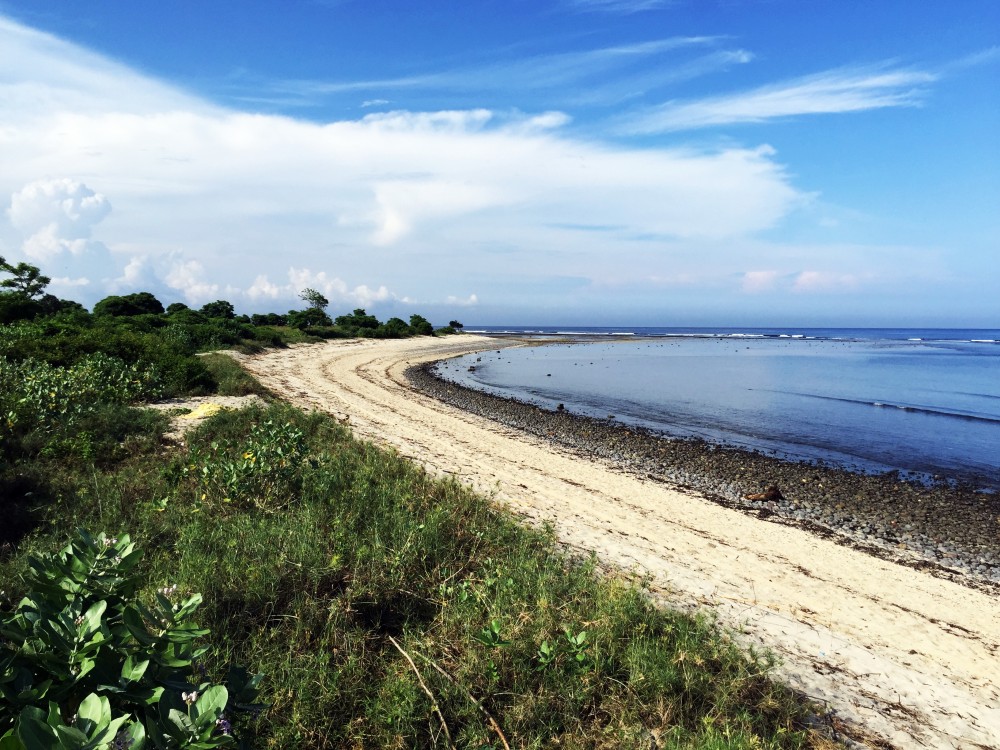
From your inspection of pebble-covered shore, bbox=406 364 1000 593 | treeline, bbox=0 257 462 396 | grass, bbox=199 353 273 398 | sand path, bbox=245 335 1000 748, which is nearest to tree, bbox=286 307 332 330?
treeline, bbox=0 257 462 396

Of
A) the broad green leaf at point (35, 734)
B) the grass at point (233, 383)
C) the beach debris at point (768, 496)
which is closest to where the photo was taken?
the broad green leaf at point (35, 734)

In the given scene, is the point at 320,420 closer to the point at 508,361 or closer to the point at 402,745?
the point at 402,745

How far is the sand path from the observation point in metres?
5.39

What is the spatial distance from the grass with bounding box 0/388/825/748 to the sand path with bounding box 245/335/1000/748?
1.00 m

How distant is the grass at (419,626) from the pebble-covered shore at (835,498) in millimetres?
7661

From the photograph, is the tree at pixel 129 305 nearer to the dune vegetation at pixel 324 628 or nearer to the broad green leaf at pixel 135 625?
the dune vegetation at pixel 324 628

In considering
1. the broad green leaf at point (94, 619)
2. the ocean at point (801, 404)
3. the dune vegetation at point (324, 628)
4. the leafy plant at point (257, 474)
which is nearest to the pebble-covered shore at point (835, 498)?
the ocean at point (801, 404)

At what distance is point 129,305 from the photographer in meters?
43.8

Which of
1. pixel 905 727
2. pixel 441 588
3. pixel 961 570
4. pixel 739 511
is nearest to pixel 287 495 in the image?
pixel 441 588

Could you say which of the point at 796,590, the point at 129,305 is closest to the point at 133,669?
the point at 796,590

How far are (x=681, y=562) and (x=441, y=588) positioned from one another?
4194mm

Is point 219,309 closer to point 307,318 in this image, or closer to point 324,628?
point 307,318

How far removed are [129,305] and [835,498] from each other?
157 feet

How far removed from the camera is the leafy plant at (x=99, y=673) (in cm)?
189
